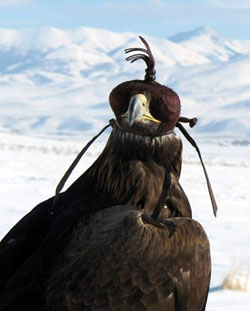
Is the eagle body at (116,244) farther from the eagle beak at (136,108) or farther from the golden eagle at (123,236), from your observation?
the eagle beak at (136,108)

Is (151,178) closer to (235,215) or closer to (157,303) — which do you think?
(157,303)

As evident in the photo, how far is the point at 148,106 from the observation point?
332cm

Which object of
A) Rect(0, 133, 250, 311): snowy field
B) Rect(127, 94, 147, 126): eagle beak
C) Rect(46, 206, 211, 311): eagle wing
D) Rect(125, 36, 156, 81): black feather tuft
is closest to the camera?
Rect(46, 206, 211, 311): eagle wing

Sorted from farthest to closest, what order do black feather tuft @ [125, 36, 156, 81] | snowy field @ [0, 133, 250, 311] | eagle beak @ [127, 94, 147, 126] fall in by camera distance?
snowy field @ [0, 133, 250, 311] < black feather tuft @ [125, 36, 156, 81] < eagle beak @ [127, 94, 147, 126]

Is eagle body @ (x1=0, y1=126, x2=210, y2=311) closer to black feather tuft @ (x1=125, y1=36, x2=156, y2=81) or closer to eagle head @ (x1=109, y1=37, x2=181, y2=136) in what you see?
eagle head @ (x1=109, y1=37, x2=181, y2=136)

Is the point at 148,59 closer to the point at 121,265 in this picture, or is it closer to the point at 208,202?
the point at 121,265

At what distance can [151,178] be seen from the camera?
11.0 ft

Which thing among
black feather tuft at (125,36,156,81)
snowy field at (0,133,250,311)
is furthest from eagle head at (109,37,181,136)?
snowy field at (0,133,250,311)

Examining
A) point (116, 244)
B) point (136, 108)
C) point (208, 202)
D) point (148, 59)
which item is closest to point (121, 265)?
point (116, 244)

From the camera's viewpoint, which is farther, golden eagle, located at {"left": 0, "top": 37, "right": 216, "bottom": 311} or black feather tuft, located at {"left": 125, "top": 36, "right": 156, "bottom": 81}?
black feather tuft, located at {"left": 125, "top": 36, "right": 156, "bottom": 81}

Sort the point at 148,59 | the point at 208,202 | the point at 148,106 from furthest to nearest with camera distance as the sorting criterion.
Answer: the point at 208,202
the point at 148,59
the point at 148,106

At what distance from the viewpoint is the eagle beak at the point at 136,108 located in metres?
3.18

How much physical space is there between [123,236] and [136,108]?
0.53 metres

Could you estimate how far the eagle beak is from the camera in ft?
10.4
